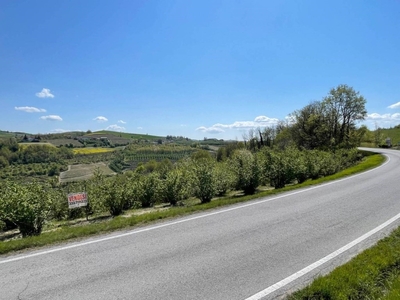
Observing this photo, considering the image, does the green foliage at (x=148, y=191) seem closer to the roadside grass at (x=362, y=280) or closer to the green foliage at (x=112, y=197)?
the green foliage at (x=112, y=197)

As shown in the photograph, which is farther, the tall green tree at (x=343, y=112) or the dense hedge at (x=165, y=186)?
the tall green tree at (x=343, y=112)

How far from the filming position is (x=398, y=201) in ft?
32.0

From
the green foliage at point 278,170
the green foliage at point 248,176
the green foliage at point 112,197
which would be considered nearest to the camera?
the green foliage at point 112,197

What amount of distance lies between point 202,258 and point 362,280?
282cm

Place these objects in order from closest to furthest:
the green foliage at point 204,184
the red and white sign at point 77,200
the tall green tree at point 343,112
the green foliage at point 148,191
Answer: the red and white sign at point 77,200, the green foliage at point 204,184, the green foliage at point 148,191, the tall green tree at point 343,112

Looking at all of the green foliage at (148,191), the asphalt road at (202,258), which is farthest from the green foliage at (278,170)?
the asphalt road at (202,258)

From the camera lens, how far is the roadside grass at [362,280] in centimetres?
375

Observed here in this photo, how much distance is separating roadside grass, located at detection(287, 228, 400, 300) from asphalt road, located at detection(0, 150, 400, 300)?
34 centimetres

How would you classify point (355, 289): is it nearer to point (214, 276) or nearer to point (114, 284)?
point (214, 276)

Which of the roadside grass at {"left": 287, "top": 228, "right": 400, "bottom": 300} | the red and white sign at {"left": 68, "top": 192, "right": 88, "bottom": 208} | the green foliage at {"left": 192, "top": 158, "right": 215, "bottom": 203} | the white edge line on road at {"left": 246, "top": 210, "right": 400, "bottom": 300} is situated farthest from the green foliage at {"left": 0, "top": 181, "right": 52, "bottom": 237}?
the roadside grass at {"left": 287, "top": 228, "right": 400, "bottom": 300}

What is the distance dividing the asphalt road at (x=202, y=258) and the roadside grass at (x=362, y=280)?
34 centimetres

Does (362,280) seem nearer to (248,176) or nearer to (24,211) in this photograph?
(24,211)

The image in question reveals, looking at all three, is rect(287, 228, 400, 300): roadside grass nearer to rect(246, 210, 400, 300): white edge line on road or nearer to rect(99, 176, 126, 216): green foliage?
rect(246, 210, 400, 300): white edge line on road

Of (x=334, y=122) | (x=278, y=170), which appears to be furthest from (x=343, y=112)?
(x=278, y=170)
